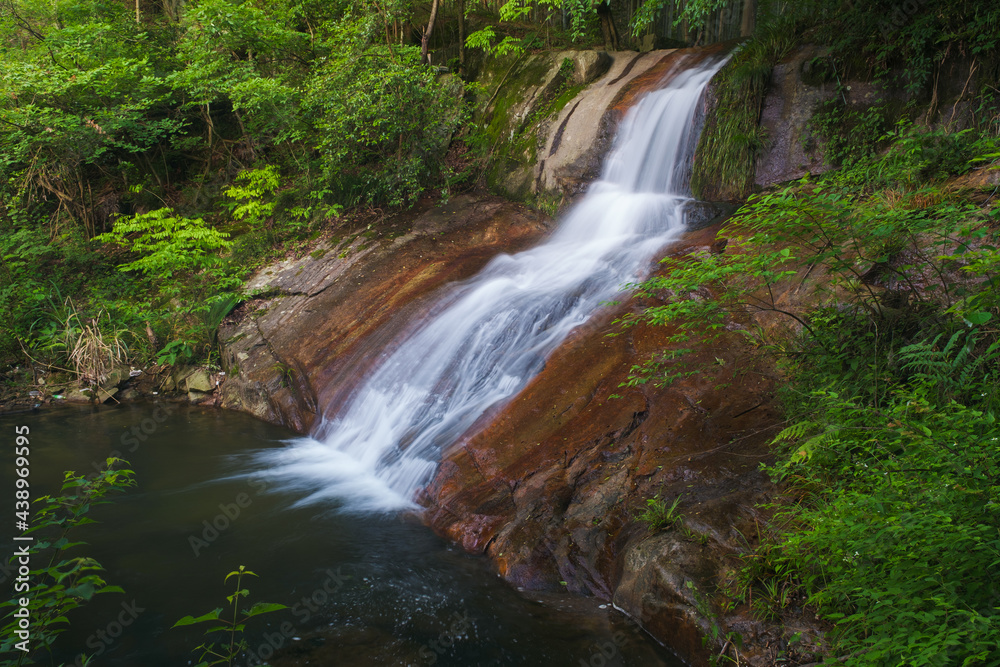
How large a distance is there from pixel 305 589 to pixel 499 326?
3464 mm

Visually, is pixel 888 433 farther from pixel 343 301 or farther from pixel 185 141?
pixel 185 141

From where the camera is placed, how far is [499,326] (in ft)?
22.2

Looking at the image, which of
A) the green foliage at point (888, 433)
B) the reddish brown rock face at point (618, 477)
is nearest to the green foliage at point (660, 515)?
the reddish brown rock face at point (618, 477)

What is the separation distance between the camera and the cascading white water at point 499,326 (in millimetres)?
5984

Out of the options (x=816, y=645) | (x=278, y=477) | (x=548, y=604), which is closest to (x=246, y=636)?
(x=548, y=604)

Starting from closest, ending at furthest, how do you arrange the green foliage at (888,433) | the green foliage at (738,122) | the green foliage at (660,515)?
the green foliage at (888,433) < the green foliage at (660,515) < the green foliage at (738,122)

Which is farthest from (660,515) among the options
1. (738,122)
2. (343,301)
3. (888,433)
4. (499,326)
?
(343,301)

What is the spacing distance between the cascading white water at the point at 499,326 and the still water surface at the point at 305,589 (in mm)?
603

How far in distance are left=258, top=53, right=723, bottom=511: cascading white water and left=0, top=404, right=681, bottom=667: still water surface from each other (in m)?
0.60

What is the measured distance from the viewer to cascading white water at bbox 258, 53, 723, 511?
5.98 meters

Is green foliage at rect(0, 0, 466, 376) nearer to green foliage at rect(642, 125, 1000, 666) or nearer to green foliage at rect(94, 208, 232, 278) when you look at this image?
green foliage at rect(94, 208, 232, 278)

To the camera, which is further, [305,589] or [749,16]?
[749,16]

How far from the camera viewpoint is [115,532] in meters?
5.11

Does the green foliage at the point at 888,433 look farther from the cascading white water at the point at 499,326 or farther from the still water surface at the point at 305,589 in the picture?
the cascading white water at the point at 499,326
